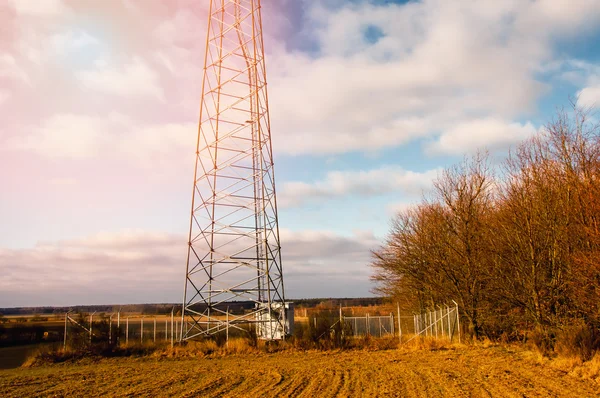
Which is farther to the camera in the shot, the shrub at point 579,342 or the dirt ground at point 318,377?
the shrub at point 579,342

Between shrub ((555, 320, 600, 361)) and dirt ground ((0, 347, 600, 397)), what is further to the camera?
shrub ((555, 320, 600, 361))

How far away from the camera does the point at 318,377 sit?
1432cm

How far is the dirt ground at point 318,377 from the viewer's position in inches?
477

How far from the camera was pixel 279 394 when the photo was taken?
38.9 feet

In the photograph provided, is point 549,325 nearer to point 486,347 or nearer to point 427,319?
point 486,347

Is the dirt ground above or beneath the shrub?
beneath

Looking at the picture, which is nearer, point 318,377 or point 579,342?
point 318,377

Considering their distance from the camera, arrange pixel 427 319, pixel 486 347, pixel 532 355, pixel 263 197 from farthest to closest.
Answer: pixel 427 319 < pixel 263 197 < pixel 486 347 < pixel 532 355

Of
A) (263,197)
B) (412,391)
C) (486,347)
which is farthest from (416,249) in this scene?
(412,391)

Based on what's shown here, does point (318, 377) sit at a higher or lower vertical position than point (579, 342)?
lower

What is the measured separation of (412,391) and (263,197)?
508 inches

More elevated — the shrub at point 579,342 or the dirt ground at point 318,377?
the shrub at point 579,342

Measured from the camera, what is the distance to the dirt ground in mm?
12117

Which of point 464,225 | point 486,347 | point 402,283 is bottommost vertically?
point 486,347
